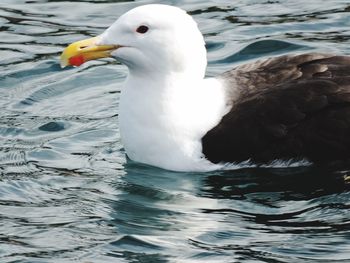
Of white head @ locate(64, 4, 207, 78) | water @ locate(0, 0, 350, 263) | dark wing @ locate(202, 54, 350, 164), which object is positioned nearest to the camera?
water @ locate(0, 0, 350, 263)

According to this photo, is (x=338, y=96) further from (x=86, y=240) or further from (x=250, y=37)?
(x=250, y=37)

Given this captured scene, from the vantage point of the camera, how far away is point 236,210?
10.2m

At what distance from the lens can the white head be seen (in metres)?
10.8

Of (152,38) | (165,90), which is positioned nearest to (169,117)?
(165,90)

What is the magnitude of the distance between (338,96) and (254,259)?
2.13 metres

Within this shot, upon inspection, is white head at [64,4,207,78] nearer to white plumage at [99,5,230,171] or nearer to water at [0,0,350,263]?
white plumage at [99,5,230,171]

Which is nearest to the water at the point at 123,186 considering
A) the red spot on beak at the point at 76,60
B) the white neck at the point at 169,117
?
the white neck at the point at 169,117

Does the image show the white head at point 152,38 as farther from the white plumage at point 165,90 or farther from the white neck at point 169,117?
the white neck at point 169,117

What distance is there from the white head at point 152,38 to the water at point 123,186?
92 centimetres

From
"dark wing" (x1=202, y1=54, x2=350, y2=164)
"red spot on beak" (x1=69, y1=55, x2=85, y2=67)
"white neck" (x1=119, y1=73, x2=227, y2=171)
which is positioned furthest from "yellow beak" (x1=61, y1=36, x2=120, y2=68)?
"dark wing" (x1=202, y1=54, x2=350, y2=164)

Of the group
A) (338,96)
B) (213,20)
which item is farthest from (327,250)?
(213,20)

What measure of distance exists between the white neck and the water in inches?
5.3

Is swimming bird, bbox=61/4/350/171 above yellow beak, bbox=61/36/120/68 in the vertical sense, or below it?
below

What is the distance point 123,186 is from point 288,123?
4.61ft
